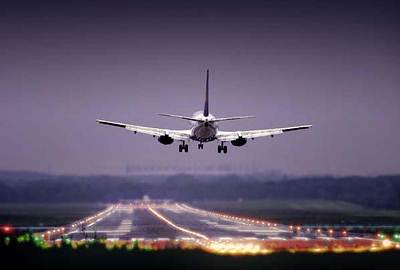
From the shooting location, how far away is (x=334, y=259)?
9300cm

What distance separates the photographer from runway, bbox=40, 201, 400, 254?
107m

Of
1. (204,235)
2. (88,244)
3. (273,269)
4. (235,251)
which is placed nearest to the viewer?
(273,269)

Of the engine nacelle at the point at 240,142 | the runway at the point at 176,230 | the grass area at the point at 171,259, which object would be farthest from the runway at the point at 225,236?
the engine nacelle at the point at 240,142

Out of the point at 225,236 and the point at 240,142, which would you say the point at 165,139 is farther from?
the point at 225,236

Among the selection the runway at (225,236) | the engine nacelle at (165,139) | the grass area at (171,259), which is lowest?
the grass area at (171,259)

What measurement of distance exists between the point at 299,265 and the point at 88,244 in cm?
3318

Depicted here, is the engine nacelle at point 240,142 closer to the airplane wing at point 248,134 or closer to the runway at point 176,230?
the airplane wing at point 248,134

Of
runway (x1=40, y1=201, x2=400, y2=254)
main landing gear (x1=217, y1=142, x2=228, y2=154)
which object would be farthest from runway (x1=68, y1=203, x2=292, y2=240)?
main landing gear (x1=217, y1=142, x2=228, y2=154)

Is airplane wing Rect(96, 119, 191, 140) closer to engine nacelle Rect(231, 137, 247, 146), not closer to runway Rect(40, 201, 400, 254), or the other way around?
engine nacelle Rect(231, 137, 247, 146)

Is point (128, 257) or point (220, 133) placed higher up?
point (220, 133)

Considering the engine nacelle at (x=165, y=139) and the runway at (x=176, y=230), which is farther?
the runway at (x=176, y=230)

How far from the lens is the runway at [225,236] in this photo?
107 meters

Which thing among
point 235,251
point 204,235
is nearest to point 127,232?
point 204,235

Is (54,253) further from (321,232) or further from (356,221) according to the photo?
(356,221)
